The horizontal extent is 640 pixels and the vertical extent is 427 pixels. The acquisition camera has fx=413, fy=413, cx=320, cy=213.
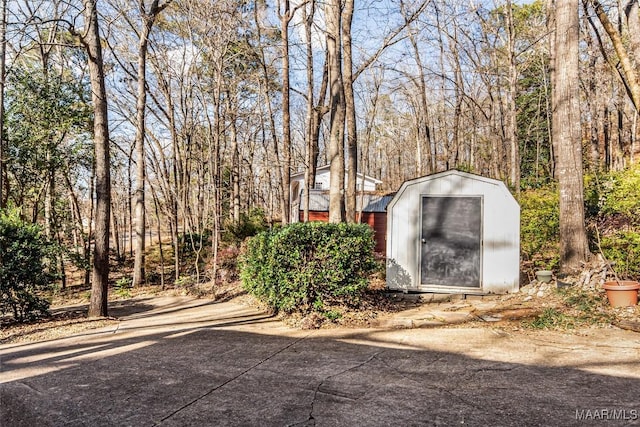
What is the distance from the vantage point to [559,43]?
801 centimetres

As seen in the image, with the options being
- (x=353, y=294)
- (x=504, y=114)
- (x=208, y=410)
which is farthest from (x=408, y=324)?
(x=504, y=114)

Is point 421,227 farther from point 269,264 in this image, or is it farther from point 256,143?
point 256,143

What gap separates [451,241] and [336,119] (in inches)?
166

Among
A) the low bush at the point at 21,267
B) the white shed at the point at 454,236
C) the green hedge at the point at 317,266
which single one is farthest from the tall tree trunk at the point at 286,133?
the low bush at the point at 21,267

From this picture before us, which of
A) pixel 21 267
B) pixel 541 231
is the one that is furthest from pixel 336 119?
pixel 21 267

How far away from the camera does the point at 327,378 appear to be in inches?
151

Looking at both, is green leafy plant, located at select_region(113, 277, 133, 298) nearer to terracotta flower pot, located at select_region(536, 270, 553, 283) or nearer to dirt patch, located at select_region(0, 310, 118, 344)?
dirt patch, located at select_region(0, 310, 118, 344)

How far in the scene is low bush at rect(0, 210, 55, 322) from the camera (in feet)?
23.5

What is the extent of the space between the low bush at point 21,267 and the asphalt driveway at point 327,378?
1.86 meters

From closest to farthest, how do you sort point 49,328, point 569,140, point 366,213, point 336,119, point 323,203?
point 49,328, point 569,140, point 336,119, point 366,213, point 323,203

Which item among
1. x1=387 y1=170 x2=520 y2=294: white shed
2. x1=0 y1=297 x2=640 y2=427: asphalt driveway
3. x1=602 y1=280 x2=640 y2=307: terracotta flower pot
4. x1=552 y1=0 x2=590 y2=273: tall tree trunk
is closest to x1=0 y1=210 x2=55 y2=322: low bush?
x1=0 y1=297 x2=640 y2=427: asphalt driveway

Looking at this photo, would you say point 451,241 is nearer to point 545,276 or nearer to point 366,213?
point 545,276

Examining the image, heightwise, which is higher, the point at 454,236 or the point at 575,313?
the point at 454,236

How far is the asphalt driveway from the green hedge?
674 millimetres
